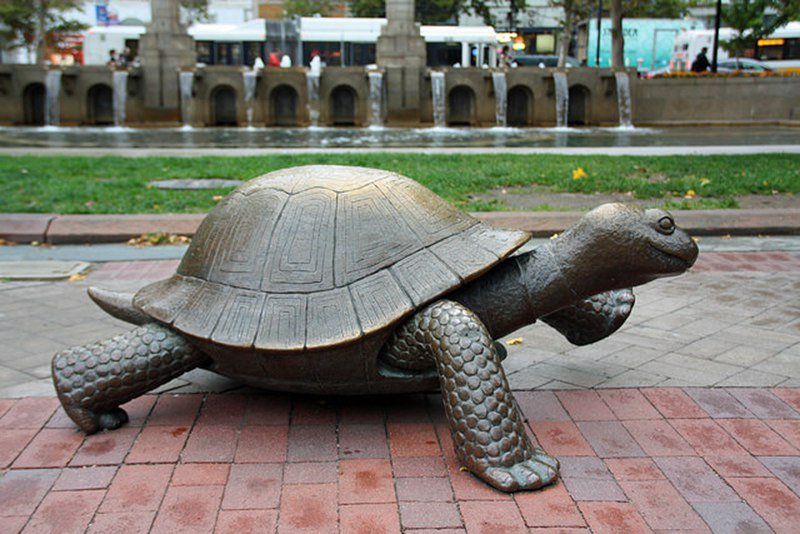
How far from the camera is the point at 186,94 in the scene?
21.9m

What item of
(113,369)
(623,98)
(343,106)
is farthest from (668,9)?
(113,369)

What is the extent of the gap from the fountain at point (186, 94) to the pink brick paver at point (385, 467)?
1905cm

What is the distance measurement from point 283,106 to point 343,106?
1.82 meters

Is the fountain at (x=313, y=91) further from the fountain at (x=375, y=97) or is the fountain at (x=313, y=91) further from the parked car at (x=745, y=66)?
the parked car at (x=745, y=66)

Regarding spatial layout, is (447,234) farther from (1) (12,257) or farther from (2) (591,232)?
(1) (12,257)

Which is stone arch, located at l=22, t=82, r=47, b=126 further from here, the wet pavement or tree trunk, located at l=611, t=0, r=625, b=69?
the wet pavement

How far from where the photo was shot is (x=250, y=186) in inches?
154

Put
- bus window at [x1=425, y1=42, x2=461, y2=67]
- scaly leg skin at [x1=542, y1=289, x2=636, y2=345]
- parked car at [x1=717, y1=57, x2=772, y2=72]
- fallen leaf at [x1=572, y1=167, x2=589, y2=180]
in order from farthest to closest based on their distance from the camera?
1. bus window at [x1=425, y1=42, x2=461, y2=67]
2. parked car at [x1=717, y1=57, x2=772, y2=72]
3. fallen leaf at [x1=572, y1=167, x2=589, y2=180]
4. scaly leg skin at [x1=542, y1=289, x2=636, y2=345]

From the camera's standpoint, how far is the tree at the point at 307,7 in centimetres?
5944

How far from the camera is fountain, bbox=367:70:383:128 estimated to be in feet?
71.4

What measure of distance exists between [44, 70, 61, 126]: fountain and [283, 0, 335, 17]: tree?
40.0m

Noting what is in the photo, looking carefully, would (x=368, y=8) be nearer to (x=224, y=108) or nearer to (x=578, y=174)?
(x=224, y=108)

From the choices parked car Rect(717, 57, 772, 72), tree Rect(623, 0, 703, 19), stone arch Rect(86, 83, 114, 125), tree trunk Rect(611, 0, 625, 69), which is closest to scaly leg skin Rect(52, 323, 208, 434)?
stone arch Rect(86, 83, 114, 125)

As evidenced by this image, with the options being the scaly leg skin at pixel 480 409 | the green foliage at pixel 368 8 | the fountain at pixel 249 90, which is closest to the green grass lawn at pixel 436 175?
the scaly leg skin at pixel 480 409
